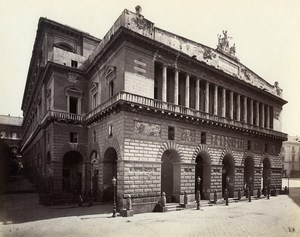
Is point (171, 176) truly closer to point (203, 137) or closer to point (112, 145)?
point (203, 137)

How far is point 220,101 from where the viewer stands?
29625mm

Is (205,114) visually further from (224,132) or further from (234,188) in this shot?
(234,188)

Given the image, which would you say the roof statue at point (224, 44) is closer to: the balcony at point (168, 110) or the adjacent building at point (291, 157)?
the balcony at point (168, 110)

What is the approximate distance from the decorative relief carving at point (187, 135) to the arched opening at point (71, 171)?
11712mm

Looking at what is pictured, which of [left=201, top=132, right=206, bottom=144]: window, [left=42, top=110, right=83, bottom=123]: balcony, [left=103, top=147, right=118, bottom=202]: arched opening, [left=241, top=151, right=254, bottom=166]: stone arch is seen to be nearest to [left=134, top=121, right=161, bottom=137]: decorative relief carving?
[left=103, top=147, right=118, bottom=202]: arched opening

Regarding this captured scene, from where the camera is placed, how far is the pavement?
13.9 metres

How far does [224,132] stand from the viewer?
1088 inches

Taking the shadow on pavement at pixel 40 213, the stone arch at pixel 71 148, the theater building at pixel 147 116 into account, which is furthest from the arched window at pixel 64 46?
the shadow on pavement at pixel 40 213

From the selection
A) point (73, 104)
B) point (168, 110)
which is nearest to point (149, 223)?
point (168, 110)

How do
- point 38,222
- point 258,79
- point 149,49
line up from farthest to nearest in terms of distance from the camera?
point 258,79 < point 149,49 < point 38,222

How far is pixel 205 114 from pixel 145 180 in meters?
8.94

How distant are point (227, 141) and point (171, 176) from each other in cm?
705

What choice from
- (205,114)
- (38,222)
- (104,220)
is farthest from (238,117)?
(38,222)

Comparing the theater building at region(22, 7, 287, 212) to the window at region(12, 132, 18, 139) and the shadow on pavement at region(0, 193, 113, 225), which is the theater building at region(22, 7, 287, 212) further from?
the window at region(12, 132, 18, 139)
